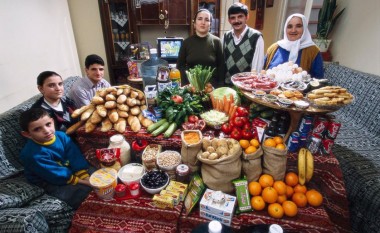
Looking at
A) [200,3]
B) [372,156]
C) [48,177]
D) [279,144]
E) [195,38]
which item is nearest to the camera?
[279,144]

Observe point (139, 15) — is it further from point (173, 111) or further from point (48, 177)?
point (48, 177)

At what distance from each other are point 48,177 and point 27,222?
15.2 inches

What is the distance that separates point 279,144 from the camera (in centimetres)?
149

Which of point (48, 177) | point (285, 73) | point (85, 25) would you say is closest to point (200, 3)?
point (85, 25)

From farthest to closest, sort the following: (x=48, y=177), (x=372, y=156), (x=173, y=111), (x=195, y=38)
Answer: (x=195, y=38)
(x=372, y=156)
(x=173, y=111)
(x=48, y=177)

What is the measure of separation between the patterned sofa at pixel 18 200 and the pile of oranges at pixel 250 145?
55.3 inches

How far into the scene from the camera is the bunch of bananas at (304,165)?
151 cm

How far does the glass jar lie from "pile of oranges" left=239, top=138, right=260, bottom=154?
0.90 meters

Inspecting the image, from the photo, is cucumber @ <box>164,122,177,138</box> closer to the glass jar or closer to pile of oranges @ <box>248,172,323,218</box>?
the glass jar

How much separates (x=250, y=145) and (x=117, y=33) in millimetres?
4122

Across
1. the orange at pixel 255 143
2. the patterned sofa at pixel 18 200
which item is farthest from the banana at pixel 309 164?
the patterned sofa at pixel 18 200

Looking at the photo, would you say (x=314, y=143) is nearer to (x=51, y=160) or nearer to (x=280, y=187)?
(x=280, y=187)

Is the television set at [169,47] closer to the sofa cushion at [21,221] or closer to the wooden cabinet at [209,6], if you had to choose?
the wooden cabinet at [209,6]

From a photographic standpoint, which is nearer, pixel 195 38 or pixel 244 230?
pixel 244 230
